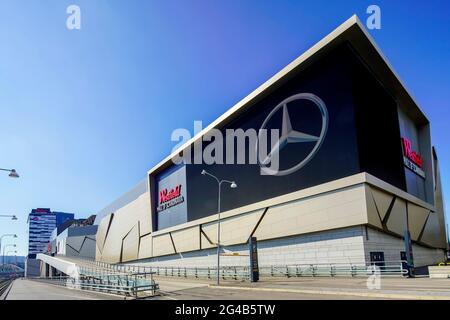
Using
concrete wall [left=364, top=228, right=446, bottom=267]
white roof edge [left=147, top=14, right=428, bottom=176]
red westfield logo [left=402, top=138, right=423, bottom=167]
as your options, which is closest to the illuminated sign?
red westfield logo [left=402, top=138, right=423, bottom=167]

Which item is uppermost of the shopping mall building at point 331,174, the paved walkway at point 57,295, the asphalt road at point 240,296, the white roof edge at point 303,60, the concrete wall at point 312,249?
the white roof edge at point 303,60

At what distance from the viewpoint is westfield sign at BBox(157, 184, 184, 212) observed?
58312 millimetres

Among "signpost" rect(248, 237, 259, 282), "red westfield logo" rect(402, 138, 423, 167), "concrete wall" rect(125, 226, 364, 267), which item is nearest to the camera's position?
"concrete wall" rect(125, 226, 364, 267)

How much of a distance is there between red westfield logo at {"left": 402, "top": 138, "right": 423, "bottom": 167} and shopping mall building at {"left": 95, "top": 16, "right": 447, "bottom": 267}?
0.65 feet

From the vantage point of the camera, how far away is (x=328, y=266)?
31297 mm

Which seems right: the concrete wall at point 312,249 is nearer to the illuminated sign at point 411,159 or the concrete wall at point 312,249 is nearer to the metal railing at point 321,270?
the metal railing at point 321,270

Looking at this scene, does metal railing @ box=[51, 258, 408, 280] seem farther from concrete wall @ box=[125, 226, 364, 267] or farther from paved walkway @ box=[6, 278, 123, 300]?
paved walkway @ box=[6, 278, 123, 300]

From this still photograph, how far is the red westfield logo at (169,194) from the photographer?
5862 centimetres

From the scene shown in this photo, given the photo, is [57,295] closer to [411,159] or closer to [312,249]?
[312,249]

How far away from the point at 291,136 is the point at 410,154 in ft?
55.0

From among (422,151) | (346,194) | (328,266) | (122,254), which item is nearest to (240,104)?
(346,194)

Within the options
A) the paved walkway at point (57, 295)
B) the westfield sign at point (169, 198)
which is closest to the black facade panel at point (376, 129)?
the paved walkway at point (57, 295)

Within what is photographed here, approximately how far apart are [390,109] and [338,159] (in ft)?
44.1

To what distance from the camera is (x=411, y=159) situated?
1718 inches
